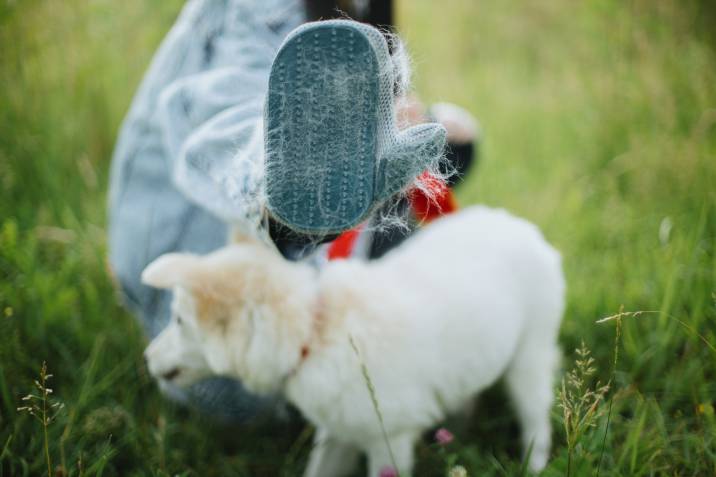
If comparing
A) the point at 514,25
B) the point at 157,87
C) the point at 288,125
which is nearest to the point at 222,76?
the point at 157,87

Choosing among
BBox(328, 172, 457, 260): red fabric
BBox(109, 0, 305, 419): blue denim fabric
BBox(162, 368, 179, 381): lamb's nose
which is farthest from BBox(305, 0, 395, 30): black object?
BBox(162, 368, 179, 381): lamb's nose

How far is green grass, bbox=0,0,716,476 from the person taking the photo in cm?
165

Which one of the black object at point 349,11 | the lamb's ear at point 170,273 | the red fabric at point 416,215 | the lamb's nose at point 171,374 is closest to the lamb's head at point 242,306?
the lamb's ear at point 170,273

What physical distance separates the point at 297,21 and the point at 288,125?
0.79m

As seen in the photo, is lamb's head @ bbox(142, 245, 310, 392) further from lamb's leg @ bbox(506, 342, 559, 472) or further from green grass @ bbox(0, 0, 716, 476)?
lamb's leg @ bbox(506, 342, 559, 472)

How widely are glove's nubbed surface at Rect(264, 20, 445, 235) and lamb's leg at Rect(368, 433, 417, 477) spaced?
2.34 ft

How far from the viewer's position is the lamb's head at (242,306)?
140cm

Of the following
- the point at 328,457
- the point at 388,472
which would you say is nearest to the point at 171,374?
the point at 328,457

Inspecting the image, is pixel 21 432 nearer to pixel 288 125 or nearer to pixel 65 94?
pixel 288 125

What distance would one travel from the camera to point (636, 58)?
332 centimetres

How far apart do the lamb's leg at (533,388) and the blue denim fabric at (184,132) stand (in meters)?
0.83

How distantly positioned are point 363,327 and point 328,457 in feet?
1.67

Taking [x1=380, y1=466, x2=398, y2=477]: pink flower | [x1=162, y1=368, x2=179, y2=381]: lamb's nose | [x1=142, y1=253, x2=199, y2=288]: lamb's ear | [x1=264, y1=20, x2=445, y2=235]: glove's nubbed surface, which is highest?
[x1=264, y1=20, x2=445, y2=235]: glove's nubbed surface

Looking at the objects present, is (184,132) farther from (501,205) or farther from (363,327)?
(501,205)
